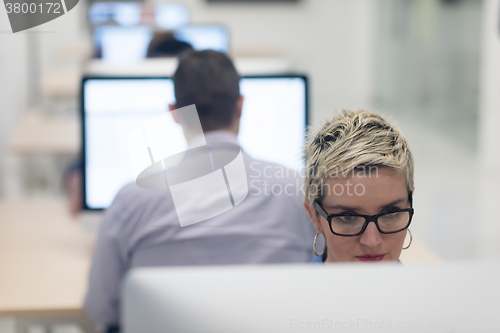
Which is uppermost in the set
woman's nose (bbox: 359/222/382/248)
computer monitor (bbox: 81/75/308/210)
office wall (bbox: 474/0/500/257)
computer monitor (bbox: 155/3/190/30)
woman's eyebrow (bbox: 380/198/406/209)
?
woman's eyebrow (bbox: 380/198/406/209)

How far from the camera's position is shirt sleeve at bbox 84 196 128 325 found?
46.9 inches

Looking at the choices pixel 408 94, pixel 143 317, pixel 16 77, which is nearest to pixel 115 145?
pixel 143 317

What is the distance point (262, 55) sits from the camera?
5.32m

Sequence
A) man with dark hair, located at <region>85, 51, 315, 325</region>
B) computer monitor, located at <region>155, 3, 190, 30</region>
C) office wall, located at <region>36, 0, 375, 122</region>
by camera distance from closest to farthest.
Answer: man with dark hair, located at <region>85, 51, 315, 325</region> → computer monitor, located at <region>155, 3, 190, 30</region> → office wall, located at <region>36, 0, 375, 122</region>

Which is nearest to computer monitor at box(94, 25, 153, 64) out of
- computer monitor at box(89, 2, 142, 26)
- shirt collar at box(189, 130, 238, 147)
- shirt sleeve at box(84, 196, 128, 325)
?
computer monitor at box(89, 2, 142, 26)

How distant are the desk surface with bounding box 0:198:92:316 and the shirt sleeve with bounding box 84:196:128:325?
0.22 ft

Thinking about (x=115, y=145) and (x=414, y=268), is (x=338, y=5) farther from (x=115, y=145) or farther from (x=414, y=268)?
(x=414, y=268)

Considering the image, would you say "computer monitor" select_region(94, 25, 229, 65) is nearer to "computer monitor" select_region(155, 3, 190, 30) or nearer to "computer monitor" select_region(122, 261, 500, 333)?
"computer monitor" select_region(155, 3, 190, 30)

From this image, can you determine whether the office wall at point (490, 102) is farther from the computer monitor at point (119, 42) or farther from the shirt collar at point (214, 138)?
the shirt collar at point (214, 138)

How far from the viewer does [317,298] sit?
0.49m

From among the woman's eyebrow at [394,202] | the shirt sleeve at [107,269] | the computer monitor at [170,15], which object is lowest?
the computer monitor at [170,15]

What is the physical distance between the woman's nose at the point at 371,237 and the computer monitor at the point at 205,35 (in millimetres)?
3268

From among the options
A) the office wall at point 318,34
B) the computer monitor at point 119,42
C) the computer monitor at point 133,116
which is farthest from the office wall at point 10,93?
the computer monitor at point 133,116

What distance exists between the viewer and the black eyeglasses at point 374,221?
0.72 meters
